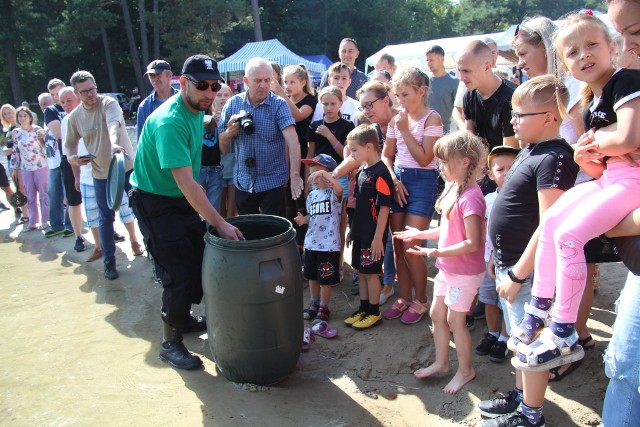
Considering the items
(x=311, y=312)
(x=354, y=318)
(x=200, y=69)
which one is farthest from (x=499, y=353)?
(x=200, y=69)

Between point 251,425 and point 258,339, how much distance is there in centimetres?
48

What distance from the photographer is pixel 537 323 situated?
2.12 meters

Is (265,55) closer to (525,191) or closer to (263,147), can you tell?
(263,147)

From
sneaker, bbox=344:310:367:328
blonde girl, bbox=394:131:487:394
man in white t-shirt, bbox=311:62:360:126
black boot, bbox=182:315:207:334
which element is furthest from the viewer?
man in white t-shirt, bbox=311:62:360:126

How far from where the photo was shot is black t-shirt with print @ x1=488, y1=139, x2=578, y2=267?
2.23 meters

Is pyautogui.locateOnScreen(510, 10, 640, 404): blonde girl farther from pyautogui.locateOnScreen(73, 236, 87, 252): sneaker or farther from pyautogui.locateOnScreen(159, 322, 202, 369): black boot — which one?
pyautogui.locateOnScreen(73, 236, 87, 252): sneaker

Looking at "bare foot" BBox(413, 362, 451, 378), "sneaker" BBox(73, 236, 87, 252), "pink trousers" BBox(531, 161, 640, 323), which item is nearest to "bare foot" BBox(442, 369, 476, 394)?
"bare foot" BBox(413, 362, 451, 378)

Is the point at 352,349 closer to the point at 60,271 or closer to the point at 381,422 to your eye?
the point at 381,422

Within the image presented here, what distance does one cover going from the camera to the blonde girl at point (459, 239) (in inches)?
109

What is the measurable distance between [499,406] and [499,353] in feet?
1.84

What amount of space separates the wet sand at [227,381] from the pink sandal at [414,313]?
6 cm

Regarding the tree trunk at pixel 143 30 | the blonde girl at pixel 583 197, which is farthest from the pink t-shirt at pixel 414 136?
the tree trunk at pixel 143 30

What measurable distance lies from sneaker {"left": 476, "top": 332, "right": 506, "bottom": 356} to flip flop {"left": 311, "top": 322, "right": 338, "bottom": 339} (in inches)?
41.7

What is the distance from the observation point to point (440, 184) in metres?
4.99
